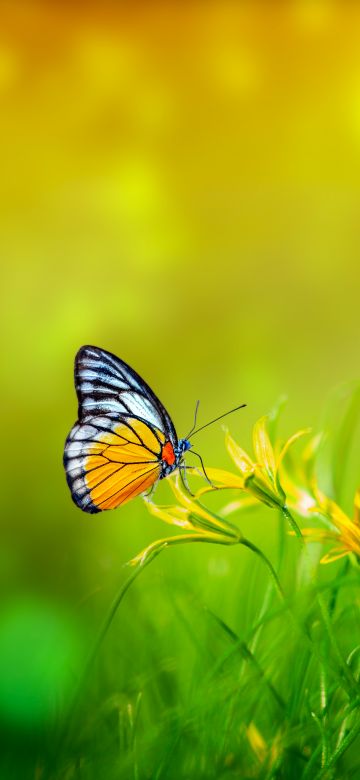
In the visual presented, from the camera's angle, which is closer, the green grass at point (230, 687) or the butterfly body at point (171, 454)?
the green grass at point (230, 687)

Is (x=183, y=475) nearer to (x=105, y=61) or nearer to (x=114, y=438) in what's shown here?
(x=114, y=438)

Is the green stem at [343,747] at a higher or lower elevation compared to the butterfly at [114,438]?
lower

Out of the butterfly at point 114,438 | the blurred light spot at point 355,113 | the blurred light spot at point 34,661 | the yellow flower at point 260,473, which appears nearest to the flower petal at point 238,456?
the yellow flower at point 260,473

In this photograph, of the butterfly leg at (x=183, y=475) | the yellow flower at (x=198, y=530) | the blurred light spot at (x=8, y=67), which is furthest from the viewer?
the blurred light spot at (x=8, y=67)

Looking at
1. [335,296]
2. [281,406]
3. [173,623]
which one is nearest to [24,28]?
[335,296]

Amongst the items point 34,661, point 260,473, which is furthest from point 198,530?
point 34,661

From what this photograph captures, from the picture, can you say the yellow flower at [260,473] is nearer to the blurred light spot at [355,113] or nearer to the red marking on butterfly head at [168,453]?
the red marking on butterfly head at [168,453]

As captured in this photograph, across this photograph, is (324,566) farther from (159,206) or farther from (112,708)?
(159,206)
